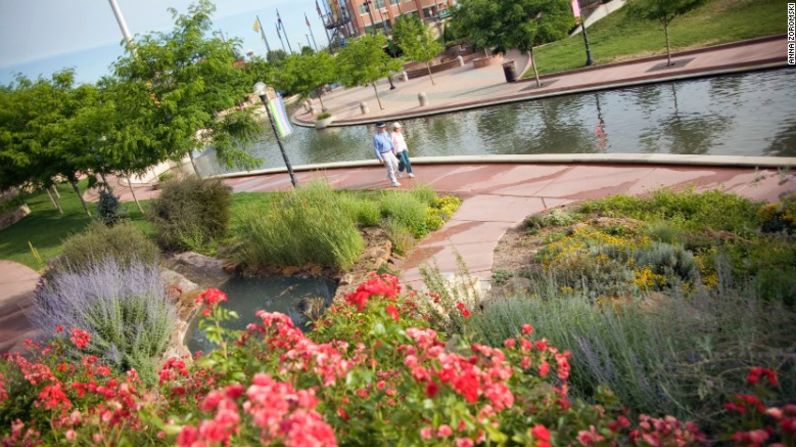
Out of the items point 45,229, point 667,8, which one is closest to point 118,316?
point 45,229

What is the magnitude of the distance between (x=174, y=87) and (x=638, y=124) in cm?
1136

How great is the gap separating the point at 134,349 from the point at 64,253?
13.7 feet

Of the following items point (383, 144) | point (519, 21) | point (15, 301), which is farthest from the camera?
point (519, 21)

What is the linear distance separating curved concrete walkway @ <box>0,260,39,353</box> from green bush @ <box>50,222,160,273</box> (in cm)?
108

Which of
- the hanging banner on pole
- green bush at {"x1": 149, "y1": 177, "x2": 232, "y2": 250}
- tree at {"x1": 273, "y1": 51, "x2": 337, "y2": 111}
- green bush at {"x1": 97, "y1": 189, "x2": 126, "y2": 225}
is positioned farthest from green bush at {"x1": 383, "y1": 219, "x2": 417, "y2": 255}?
tree at {"x1": 273, "y1": 51, "x2": 337, "y2": 111}

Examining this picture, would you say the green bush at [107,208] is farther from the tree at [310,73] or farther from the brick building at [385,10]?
the brick building at [385,10]

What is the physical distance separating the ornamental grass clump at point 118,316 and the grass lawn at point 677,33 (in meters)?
21.3

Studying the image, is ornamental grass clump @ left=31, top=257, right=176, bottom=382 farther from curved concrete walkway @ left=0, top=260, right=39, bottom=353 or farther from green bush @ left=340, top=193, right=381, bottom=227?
green bush @ left=340, top=193, right=381, bottom=227

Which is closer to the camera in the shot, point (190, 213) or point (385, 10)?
point (190, 213)

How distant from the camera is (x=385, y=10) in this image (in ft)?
254

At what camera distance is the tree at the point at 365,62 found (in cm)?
3084

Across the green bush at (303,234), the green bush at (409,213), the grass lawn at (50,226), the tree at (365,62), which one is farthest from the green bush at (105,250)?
the tree at (365,62)

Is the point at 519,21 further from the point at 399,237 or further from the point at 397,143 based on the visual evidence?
the point at 399,237

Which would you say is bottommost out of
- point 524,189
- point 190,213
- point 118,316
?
point 524,189
